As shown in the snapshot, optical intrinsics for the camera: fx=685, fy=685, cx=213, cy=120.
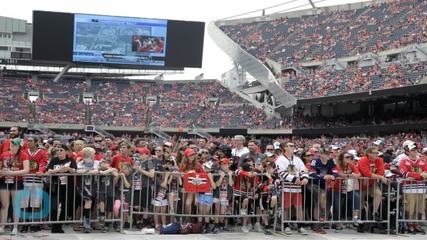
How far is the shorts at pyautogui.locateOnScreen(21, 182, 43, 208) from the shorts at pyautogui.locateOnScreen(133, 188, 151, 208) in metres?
1.77

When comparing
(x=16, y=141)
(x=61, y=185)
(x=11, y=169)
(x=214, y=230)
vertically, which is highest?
(x=16, y=141)

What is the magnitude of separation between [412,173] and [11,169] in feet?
24.6

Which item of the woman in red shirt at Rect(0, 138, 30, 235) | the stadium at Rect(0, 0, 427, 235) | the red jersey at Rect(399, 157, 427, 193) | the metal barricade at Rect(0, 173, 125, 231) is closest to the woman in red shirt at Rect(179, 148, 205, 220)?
the metal barricade at Rect(0, 173, 125, 231)

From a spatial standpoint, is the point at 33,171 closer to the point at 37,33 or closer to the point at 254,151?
the point at 254,151

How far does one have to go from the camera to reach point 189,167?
1284 centimetres

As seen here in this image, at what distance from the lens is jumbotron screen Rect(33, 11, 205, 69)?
60875 millimetres

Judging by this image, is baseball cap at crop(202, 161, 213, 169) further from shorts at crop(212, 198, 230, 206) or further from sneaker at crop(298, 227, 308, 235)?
sneaker at crop(298, 227, 308, 235)

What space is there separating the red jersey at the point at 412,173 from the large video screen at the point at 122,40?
50.9 m

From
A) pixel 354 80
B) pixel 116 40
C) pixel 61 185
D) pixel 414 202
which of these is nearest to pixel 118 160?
pixel 61 185

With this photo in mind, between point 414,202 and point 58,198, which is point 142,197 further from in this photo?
point 414,202

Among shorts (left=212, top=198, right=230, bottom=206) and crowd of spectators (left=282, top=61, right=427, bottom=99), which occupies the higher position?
crowd of spectators (left=282, top=61, right=427, bottom=99)

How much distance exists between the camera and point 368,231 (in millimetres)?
13664

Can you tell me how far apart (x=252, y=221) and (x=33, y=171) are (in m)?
4.34

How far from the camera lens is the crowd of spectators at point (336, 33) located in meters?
51.7
